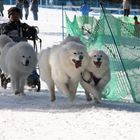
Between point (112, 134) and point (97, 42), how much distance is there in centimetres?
342

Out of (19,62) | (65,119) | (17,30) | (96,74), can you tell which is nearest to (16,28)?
(17,30)

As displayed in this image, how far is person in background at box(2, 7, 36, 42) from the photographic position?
28.9 ft

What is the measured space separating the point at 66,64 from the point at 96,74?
47cm

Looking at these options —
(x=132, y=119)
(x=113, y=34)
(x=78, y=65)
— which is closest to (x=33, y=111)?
(x=78, y=65)

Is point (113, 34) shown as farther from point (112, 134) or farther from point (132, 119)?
point (112, 134)

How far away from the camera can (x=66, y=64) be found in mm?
6570

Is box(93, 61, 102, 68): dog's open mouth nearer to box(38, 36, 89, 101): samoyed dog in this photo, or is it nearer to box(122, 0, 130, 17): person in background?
box(38, 36, 89, 101): samoyed dog

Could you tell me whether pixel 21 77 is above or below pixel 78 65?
below

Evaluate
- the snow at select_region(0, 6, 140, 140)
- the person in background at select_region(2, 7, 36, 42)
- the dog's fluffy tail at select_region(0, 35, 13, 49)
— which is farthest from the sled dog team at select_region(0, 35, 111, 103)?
the person in background at select_region(2, 7, 36, 42)

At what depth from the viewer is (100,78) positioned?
685cm

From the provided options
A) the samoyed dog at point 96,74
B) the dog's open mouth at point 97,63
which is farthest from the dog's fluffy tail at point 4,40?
the dog's open mouth at point 97,63

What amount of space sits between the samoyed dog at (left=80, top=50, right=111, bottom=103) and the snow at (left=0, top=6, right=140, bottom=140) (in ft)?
0.65

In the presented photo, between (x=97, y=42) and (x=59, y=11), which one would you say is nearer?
(x=97, y=42)

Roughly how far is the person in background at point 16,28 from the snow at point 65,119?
1377 millimetres
